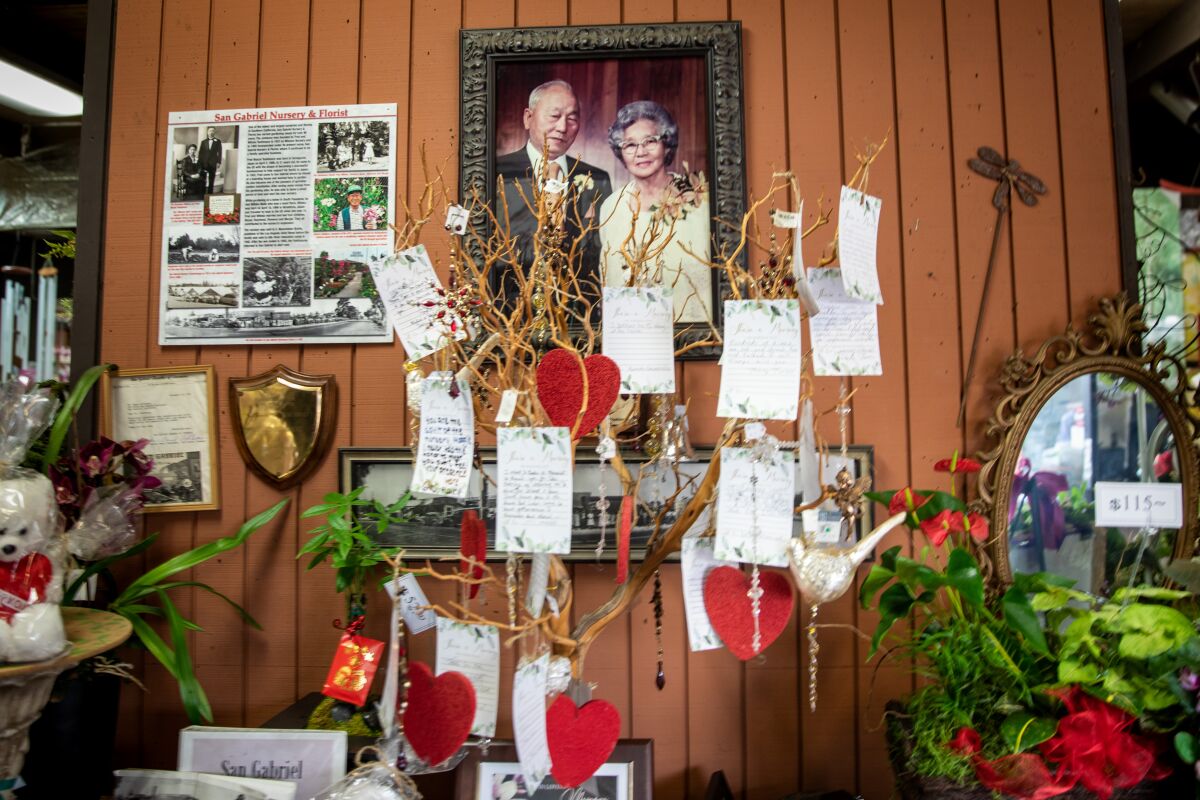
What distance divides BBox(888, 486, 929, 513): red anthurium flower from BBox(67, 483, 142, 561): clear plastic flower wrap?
55.9 inches

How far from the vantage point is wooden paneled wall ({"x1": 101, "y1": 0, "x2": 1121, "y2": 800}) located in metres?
1.51

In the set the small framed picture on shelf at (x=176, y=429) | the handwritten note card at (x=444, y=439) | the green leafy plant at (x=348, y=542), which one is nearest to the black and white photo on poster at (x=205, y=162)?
the small framed picture on shelf at (x=176, y=429)

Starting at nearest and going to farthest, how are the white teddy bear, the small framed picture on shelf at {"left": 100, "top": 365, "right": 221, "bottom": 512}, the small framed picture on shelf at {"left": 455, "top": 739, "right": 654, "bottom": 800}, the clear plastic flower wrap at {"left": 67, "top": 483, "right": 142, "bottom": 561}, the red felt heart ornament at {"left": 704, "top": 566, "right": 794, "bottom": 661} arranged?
the white teddy bear < the red felt heart ornament at {"left": 704, "top": 566, "right": 794, "bottom": 661} < the small framed picture on shelf at {"left": 455, "top": 739, "right": 654, "bottom": 800} < the clear plastic flower wrap at {"left": 67, "top": 483, "right": 142, "bottom": 561} < the small framed picture on shelf at {"left": 100, "top": 365, "right": 221, "bottom": 512}

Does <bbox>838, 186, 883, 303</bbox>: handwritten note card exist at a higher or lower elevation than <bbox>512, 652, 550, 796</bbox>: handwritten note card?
higher

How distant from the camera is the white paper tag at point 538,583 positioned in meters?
1.10

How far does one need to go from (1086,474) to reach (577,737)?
1186mm

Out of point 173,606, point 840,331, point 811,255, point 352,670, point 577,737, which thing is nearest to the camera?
point 577,737

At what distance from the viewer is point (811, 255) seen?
61.3 inches

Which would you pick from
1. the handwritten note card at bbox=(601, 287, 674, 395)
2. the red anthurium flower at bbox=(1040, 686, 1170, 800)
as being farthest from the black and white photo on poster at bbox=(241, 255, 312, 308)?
the red anthurium flower at bbox=(1040, 686, 1170, 800)

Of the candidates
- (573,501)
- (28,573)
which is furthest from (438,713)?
(28,573)

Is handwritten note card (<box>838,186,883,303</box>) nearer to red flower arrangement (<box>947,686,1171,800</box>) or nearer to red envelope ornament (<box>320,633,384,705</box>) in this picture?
red flower arrangement (<box>947,686,1171,800</box>)

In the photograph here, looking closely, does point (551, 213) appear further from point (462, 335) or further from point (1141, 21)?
point (1141, 21)

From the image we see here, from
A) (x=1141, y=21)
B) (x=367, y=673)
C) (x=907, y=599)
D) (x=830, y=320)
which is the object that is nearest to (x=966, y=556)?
(x=907, y=599)

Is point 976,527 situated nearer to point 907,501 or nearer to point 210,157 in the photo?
point 907,501
